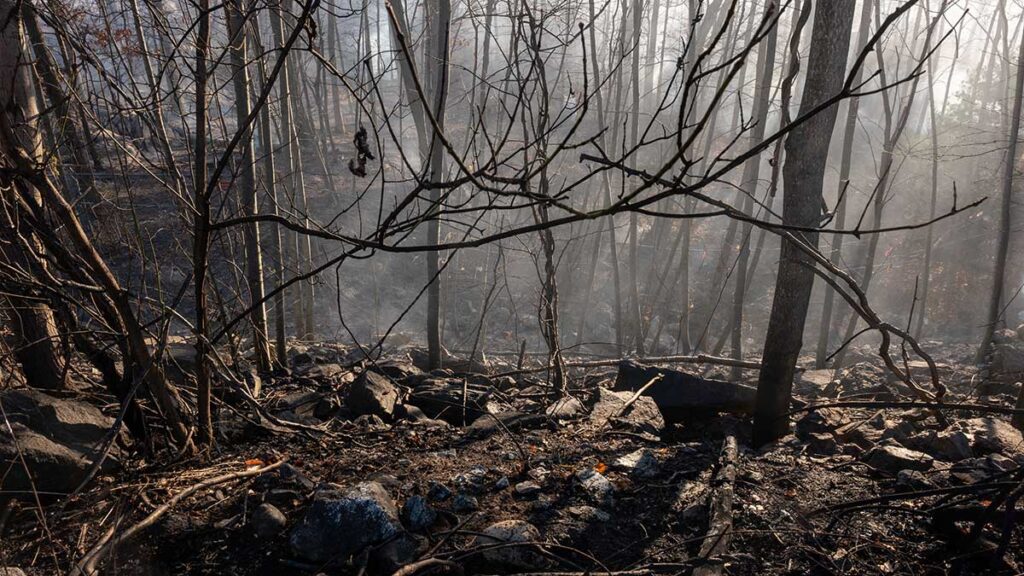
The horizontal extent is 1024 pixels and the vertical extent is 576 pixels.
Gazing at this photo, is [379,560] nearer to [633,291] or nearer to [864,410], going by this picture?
[864,410]

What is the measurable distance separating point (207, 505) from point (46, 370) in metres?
1.48

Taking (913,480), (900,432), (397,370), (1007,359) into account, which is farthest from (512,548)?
(1007,359)

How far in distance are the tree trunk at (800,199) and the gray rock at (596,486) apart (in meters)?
1.62

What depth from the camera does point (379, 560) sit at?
2479 mm

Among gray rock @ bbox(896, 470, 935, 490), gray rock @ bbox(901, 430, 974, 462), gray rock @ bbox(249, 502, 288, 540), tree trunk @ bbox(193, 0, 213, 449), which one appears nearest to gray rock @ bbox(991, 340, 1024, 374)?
gray rock @ bbox(901, 430, 974, 462)

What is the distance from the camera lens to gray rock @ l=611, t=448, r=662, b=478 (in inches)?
140

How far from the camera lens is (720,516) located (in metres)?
2.88

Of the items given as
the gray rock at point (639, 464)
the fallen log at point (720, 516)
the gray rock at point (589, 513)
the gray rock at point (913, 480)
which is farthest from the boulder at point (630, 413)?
the gray rock at point (913, 480)

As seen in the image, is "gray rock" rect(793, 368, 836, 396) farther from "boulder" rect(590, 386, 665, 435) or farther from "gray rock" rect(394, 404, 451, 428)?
"gray rock" rect(394, 404, 451, 428)

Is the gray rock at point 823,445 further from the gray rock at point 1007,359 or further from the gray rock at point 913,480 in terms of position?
the gray rock at point 1007,359

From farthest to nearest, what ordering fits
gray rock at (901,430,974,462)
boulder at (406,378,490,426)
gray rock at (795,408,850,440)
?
boulder at (406,378,490,426)
gray rock at (795,408,850,440)
gray rock at (901,430,974,462)

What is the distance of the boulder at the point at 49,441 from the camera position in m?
2.62

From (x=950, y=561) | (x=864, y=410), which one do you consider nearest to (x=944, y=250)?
(x=864, y=410)

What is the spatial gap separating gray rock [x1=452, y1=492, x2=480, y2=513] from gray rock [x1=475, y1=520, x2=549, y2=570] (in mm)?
243
